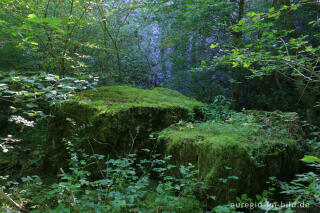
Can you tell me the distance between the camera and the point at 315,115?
18.5ft

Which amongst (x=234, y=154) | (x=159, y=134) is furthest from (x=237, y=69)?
(x=234, y=154)

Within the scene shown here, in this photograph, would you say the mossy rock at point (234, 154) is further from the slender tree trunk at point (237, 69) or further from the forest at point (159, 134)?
the slender tree trunk at point (237, 69)

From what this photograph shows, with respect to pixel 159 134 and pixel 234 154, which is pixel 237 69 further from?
pixel 234 154

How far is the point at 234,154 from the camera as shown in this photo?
2.31 meters

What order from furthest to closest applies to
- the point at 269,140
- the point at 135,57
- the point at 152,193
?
the point at 135,57 < the point at 269,140 < the point at 152,193

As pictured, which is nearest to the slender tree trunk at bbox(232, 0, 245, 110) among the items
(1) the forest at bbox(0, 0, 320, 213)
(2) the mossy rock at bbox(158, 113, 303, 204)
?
(1) the forest at bbox(0, 0, 320, 213)

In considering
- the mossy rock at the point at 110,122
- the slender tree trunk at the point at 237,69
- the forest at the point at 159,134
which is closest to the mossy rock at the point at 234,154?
the forest at the point at 159,134

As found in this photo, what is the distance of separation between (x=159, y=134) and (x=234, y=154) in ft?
3.91

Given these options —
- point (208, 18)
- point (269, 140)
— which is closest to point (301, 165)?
point (269, 140)

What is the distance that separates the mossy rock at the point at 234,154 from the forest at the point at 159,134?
13 mm

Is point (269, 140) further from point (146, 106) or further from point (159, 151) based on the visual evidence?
point (146, 106)

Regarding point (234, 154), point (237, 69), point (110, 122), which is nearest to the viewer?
point (234, 154)

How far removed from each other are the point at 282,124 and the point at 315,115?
3.31 meters

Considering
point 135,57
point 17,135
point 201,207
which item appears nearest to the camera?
point 201,207
